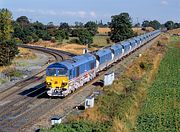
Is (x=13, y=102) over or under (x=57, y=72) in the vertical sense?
under

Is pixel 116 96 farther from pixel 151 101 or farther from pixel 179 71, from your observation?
pixel 179 71

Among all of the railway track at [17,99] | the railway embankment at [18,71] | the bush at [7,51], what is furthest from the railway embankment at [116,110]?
the bush at [7,51]

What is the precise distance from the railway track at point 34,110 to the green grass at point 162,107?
19.6ft

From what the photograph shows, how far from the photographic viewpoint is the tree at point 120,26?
112 metres

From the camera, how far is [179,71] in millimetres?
57844

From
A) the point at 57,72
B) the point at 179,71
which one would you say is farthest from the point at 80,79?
the point at 179,71

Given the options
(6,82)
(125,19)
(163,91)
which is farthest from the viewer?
(125,19)

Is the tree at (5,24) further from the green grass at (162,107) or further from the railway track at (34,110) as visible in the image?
the railway track at (34,110)

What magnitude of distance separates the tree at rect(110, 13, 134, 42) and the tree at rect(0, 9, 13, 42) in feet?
102

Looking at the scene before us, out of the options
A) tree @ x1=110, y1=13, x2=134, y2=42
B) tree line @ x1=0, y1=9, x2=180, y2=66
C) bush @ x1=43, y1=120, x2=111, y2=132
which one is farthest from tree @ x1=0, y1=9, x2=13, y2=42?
bush @ x1=43, y1=120, x2=111, y2=132

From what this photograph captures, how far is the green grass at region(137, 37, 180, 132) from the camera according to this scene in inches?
1065

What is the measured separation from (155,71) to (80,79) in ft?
59.6

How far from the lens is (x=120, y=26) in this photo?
112 meters

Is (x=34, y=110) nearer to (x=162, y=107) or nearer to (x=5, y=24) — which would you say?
(x=162, y=107)
